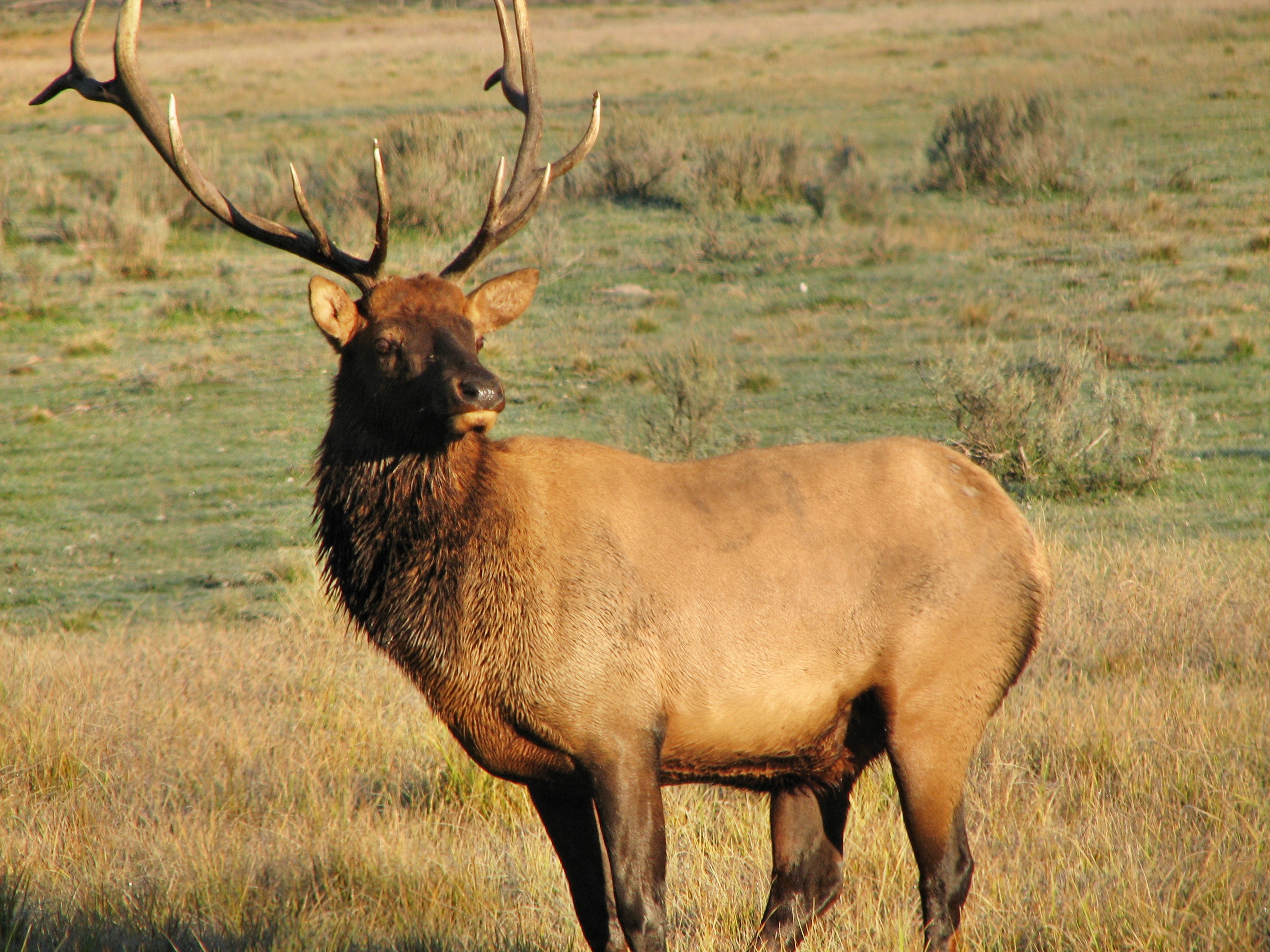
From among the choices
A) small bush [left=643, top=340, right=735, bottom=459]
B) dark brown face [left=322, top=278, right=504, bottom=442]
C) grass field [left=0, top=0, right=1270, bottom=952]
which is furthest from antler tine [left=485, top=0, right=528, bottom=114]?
small bush [left=643, top=340, right=735, bottom=459]

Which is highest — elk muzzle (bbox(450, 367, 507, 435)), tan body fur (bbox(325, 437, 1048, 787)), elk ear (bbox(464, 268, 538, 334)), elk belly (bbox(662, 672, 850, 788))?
elk ear (bbox(464, 268, 538, 334))

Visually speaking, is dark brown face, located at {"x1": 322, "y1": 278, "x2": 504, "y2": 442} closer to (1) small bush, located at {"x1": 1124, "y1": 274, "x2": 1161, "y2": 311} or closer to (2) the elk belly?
(2) the elk belly

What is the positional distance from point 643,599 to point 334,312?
4.24 ft

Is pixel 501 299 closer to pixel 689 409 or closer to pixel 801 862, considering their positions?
pixel 801 862

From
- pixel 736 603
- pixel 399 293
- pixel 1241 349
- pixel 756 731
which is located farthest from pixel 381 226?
pixel 1241 349

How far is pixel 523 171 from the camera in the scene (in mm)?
4766

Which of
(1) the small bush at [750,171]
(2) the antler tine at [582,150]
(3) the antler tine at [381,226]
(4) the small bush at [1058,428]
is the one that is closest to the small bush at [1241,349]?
(4) the small bush at [1058,428]

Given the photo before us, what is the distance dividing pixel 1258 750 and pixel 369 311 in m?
3.86

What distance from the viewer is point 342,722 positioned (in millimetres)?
6262

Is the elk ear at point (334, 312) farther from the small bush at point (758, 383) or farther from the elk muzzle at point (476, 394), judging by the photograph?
the small bush at point (758, 383)

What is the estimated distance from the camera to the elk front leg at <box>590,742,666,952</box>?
12.0 feet

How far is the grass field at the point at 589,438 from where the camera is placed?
186 inches

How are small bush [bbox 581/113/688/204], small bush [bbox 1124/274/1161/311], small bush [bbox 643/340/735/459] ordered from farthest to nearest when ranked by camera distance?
small bush [bbox 581/113/688/204] < small bush [bbox 1124/274/1161/311] < small bush [bbox 643/340/735/459]

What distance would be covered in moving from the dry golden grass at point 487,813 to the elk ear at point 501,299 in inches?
77.5
